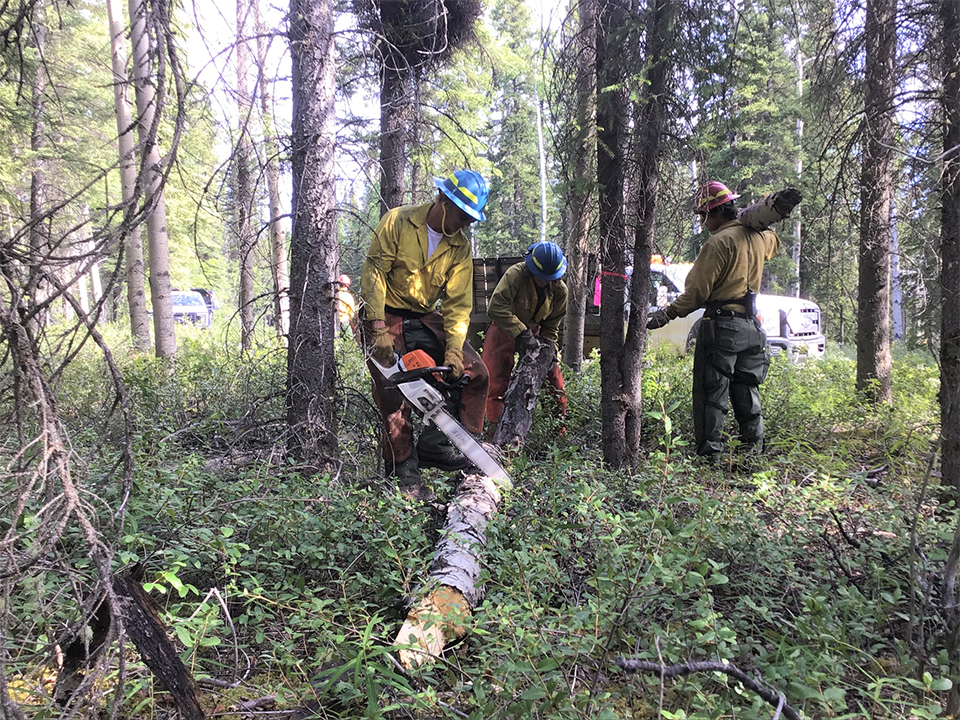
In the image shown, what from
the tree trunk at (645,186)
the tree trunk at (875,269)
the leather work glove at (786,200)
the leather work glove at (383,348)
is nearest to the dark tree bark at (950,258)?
the tree trunk at (875,269)

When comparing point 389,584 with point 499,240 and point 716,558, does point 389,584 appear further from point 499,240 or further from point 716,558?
point 499,240

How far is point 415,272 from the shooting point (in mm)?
4281

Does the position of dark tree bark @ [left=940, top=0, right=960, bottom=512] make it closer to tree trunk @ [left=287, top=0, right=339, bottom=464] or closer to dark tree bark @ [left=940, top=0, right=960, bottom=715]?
dark tree bark @ [left=940, top=0, right=960, bottom=715]

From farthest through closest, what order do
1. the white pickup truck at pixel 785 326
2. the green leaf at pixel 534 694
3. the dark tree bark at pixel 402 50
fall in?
the white pickup truck at pixel 785 326 < the dark tree bark at pixel 402 50 < the green leaf at pixel 534 694

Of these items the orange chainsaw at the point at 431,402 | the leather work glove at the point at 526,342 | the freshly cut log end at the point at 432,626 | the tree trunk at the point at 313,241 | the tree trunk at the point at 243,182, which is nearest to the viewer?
the freshly cut log end at the point at 432,626

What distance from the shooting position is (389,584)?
8.02 feet

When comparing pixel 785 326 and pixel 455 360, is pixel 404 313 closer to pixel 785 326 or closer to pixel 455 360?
pixel 455 360

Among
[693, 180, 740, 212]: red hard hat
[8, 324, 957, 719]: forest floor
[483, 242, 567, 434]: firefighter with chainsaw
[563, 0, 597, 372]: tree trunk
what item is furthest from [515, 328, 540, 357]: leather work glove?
[693, 180, 740, 212]: red hard hat

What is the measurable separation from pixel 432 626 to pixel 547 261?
151 inches

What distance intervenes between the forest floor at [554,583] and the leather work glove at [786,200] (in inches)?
69.7

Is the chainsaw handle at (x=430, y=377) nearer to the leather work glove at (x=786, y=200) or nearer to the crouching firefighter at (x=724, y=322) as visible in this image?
the crouching firefighter at (x=724, y=322)

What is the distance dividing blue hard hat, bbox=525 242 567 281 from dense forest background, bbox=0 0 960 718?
0.74 metres

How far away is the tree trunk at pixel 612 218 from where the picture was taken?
3.78 metres

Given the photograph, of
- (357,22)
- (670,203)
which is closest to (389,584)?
(670,203)
